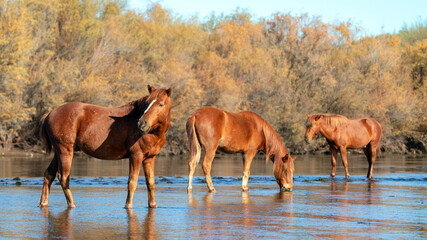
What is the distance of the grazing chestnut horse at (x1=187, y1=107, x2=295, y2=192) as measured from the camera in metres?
14.7

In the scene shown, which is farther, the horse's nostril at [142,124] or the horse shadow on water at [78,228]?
the horse's nostril at [142,124]

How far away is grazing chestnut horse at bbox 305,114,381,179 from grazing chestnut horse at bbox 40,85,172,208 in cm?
1011

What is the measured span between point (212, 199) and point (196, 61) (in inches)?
1732

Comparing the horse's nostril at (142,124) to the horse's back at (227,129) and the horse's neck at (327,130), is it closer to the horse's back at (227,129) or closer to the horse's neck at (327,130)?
the horse's back at (227,129)

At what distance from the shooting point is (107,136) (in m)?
10.7

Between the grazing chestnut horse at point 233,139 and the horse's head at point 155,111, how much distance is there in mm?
4240

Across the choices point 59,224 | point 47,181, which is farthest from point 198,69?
point 59,224

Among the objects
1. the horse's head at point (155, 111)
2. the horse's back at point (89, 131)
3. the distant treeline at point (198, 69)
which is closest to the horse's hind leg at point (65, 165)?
the horse's back at point (89, 131)

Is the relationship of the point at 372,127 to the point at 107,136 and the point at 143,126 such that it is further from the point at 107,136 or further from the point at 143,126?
the point at 143,126

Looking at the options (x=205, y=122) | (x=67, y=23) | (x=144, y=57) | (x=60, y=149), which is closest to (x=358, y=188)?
(x=205, y=122)

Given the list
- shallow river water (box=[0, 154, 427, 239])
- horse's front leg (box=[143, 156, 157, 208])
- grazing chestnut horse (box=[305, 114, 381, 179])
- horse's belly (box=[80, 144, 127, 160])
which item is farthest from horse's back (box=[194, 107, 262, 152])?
grazing chestnut horse (box=[305, 114, 381, 179])

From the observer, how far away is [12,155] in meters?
35.8

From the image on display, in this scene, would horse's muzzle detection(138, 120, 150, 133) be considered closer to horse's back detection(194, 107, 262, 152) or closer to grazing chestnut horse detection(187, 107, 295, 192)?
grazing chestnut horse detection(187, 107, 295, 192)

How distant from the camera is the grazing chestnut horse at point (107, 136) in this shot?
10.4m
